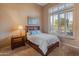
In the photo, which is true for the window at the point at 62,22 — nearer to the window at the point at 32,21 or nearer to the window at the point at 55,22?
the window at the point at 55,22

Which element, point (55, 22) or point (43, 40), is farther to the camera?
point (55, 22)

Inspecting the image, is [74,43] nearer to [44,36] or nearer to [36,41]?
[44,36]

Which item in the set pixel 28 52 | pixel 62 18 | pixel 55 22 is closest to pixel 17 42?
pixel 28 52

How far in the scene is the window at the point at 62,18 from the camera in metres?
1.76

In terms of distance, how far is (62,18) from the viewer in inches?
71.7

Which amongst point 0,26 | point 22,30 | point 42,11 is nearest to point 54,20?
point 42,11

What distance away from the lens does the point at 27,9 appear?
6.05 ft

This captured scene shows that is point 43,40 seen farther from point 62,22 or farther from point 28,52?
point 62,22

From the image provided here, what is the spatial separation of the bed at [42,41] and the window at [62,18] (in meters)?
0.18

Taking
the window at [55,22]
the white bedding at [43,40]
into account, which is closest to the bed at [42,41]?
the white bedding at [43,40]

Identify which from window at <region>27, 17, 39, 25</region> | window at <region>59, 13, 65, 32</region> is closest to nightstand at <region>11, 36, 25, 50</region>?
window at <region>27, 17, 39, 25</region>

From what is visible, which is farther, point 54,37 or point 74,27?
point 54,37

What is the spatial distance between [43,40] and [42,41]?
3cm

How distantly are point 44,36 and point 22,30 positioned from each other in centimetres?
41
